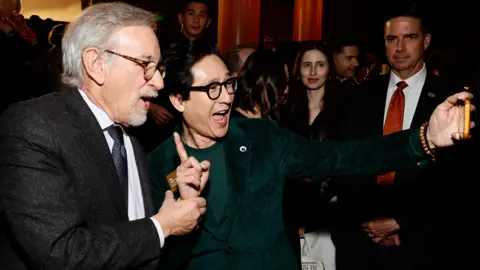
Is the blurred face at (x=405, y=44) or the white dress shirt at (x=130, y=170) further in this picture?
the blurred face at (x=405, y=44)

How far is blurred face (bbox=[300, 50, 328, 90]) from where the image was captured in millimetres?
3557

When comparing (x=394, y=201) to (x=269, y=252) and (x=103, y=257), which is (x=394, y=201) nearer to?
(x=269, y=252)

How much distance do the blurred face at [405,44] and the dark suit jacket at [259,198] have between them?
3.39 feet

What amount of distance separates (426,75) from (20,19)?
8.87ft

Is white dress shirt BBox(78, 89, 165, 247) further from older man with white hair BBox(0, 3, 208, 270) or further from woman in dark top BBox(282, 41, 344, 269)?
woman in dark top BBox(282, 41, 344, 269)

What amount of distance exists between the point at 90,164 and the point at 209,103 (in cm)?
77

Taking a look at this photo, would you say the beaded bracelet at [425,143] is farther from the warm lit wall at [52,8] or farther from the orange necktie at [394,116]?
the warm lit wall at [52,8]

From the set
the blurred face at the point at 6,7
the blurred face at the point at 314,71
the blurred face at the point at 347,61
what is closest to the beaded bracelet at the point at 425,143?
the blurred face at the point at 314,71

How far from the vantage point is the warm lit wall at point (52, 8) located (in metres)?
5.35

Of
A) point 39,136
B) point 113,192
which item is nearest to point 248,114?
point 113,192

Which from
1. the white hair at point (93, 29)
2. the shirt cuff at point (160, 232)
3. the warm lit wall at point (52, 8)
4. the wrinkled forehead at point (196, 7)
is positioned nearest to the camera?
the shirt cuff at point (160, 232)

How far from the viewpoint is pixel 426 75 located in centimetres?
273

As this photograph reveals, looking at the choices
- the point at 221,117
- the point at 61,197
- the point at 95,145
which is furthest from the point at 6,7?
the point at 61,197

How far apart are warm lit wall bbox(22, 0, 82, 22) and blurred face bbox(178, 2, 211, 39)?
1.41 m
